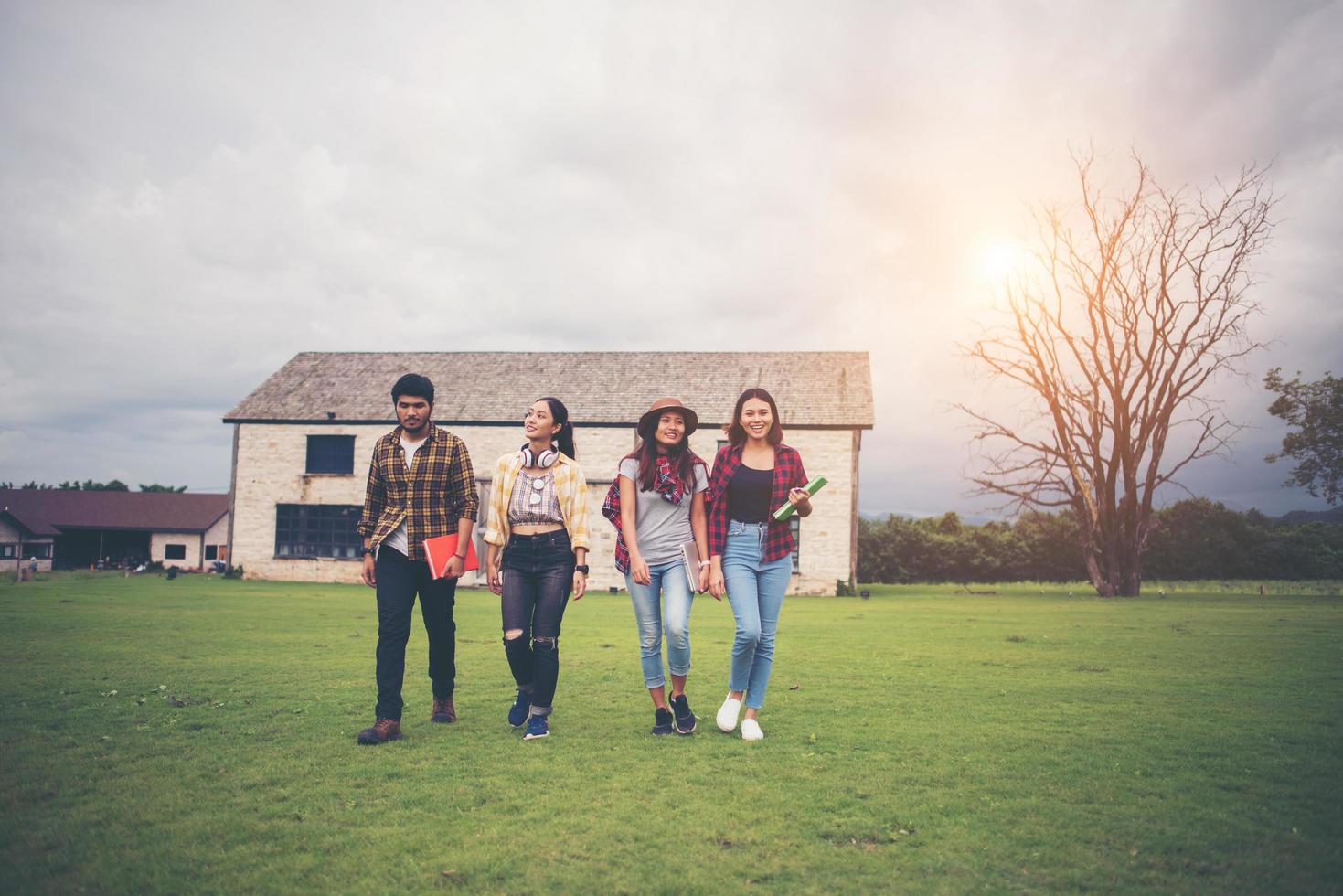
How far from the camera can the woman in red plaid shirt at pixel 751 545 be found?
17.7 ft

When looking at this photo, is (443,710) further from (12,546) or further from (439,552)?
(12,546)

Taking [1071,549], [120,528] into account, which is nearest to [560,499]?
[1071,549]

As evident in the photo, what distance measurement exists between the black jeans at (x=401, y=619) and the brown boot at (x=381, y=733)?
4 centimetres

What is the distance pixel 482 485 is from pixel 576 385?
5396mm

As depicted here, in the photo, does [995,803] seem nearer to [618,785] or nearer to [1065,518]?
[618,785]

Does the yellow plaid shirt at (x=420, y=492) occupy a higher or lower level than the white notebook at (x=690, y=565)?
higher

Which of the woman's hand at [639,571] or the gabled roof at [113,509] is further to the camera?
the gabled roof at [113,509]

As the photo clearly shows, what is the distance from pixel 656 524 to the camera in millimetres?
5398

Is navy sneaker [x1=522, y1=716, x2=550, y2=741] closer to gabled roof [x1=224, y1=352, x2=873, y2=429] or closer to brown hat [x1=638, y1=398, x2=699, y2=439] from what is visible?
brown hat [x1=638, y1=398, x2=699, y2=439]

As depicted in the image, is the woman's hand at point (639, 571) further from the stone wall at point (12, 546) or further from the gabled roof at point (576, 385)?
the stone wall at point (12, 546)

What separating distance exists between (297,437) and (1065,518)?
103ft

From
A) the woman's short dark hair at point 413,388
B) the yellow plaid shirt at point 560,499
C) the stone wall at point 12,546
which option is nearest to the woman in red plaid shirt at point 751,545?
the yellow plaid shirt at point 560,499

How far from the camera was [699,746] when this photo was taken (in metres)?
5.07

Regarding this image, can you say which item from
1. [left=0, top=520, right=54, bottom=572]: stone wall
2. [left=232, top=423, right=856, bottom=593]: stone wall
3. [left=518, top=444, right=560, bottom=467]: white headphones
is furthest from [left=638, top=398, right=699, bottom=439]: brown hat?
[left=0, top=520, right=54, bottom=572]: stone wall
